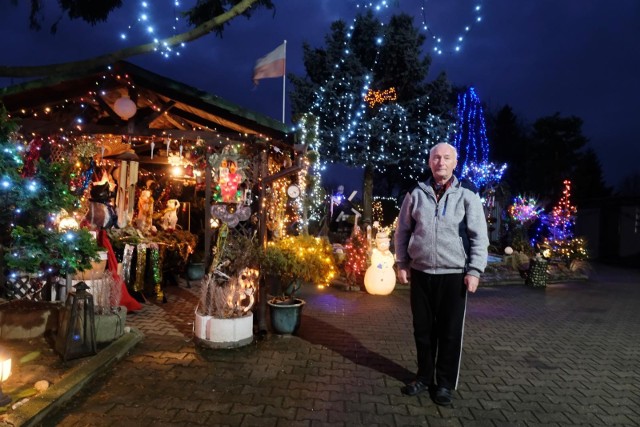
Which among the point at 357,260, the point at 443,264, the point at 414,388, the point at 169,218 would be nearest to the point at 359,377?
the point at 414,388

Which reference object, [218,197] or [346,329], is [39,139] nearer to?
[218,197]

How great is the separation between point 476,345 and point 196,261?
6899 millimetres

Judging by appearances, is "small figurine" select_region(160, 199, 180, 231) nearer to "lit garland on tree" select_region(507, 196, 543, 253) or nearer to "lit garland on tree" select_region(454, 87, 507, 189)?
"lit garland on tree" select_region(507, 196, 543, 253)

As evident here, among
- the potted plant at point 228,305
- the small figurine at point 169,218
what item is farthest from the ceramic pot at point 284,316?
the small figurine at point 169,218

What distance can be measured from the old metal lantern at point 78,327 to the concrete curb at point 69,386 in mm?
183

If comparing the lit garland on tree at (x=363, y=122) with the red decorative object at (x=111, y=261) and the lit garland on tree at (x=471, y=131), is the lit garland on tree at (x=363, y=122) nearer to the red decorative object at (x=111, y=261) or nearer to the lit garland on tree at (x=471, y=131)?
the lit garland on tree at (x=471, y=131)

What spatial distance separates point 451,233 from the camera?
4.10 meters

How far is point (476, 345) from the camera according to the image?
609 centimetres

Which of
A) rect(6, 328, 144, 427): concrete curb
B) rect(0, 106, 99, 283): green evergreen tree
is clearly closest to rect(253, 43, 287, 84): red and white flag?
rect(0, 106, 99, 283): green evergreen tree

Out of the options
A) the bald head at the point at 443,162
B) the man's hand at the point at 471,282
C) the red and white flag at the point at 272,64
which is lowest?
the man's hand at the point at 471,282

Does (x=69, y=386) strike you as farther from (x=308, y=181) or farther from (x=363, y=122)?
(x=363, y=122)

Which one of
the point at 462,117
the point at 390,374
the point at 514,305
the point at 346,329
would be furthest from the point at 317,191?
the point at 462,117

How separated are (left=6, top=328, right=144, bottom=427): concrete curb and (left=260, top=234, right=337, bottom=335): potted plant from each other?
187 centimetres

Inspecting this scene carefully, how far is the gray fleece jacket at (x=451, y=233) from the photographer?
407 centimetres
